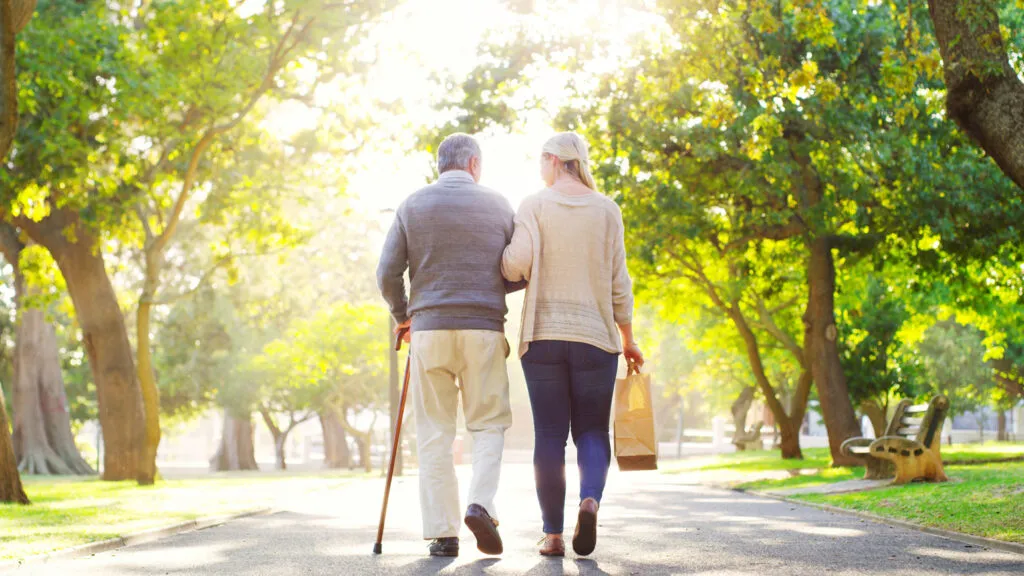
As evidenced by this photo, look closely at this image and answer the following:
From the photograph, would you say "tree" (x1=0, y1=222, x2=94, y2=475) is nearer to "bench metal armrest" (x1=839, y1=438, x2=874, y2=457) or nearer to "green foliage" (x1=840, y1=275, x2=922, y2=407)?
"green foliage" (x1=840, y1=275, x2=922, y2=407)

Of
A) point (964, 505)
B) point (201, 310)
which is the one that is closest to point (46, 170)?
point (964, 505)

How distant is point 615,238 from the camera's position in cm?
692

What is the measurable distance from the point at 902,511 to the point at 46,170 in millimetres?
13319

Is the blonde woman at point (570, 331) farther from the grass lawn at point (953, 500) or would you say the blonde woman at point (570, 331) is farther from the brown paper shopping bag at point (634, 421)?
the grass lawn at point (953, 500)

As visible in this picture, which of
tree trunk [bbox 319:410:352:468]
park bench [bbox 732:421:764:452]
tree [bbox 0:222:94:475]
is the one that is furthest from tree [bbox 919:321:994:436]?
tree [bbox 0:222:94:475]

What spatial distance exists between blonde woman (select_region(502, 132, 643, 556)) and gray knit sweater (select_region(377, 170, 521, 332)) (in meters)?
0.13

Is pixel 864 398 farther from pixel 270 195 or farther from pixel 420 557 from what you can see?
pixel 420 557

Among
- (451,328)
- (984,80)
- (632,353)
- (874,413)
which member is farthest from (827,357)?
(451,328)

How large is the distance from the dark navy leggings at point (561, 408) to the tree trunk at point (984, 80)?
13.2 feet

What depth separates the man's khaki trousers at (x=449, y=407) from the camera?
6719 mm

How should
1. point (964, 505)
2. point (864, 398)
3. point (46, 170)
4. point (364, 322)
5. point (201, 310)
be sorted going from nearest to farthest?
point (964, 505)
point (46, 170)
point (864, 398)
point (364, 322)
point (201, 310)

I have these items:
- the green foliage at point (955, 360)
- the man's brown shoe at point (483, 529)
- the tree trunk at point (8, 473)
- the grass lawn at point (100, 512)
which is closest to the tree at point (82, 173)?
the grass lawn at point (100, 512)

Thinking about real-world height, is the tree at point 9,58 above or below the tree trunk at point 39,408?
above

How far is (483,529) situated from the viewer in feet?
21.2
